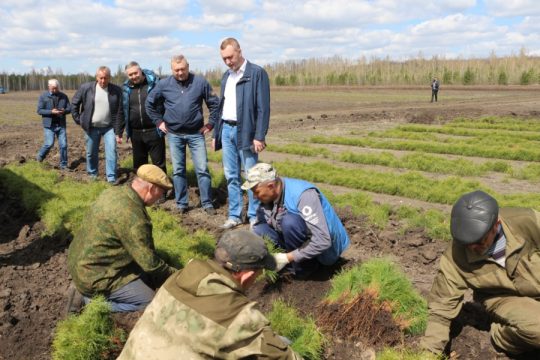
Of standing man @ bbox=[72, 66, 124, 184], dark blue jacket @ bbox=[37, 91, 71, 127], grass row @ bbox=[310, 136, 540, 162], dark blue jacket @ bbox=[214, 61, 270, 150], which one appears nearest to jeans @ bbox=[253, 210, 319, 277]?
dark blue jacket @ bbox=[214, 61, 270, 150]

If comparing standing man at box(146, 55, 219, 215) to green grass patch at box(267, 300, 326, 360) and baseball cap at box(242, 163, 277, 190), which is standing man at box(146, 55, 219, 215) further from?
green grass patch at box(267, 300, 326, 360)

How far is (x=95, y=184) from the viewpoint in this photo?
350 inches

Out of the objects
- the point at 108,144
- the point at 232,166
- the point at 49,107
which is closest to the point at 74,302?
the point at 232,166

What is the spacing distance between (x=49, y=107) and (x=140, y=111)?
14.0 ft

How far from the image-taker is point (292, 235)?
4.99 meters

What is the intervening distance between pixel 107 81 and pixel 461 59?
206 ft

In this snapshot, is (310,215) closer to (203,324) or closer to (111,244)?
(111,244)

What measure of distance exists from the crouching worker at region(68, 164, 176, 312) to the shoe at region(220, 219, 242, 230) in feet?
8.22

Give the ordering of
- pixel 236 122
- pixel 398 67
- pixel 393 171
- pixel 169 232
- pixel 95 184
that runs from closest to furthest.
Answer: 1. pixel 169 232
2. pixel 236 122
3. pixel 95 184
4. pixel 393 171
5. pixel 398 67

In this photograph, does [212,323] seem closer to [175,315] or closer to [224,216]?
[175,315]

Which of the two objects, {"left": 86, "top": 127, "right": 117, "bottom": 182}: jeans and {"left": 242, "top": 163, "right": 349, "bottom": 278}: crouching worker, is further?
{"left": 86, "top": 127, "right": 117, "bottom": 182}: jeans

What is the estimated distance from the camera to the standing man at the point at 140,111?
812 centimetres

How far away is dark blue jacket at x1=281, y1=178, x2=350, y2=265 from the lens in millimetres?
4836

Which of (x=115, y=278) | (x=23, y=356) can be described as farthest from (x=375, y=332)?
(x=23, y=356)
